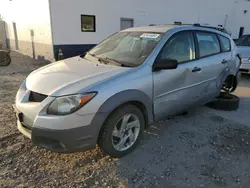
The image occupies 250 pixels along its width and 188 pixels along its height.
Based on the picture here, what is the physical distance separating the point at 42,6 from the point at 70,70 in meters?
8.13

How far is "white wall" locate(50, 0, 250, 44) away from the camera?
31.7 feet

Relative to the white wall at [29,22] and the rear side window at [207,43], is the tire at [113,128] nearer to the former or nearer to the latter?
the rear side window at [207,43]

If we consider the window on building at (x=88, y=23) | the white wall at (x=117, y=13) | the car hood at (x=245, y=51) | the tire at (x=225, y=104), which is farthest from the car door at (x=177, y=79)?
the window on building at (x=88, y=23)

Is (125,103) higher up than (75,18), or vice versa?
(75,18)

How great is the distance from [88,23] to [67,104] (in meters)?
8.97

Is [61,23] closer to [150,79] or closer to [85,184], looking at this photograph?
[150,79]

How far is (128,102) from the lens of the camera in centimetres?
280

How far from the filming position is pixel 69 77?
2721mm

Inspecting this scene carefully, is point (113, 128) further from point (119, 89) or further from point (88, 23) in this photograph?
point (88, 23)

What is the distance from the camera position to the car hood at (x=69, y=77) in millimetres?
2492

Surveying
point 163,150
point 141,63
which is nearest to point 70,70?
point 141,63

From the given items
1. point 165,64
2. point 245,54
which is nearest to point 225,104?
point 165,64

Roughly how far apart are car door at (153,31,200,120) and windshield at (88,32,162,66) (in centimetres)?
22

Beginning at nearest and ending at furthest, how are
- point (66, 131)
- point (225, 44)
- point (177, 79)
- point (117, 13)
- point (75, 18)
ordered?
1. point (66, 131)
2. point (177, 79)
3. point (225, 44)
4. point (75, 18)
5. point (117, 13)
